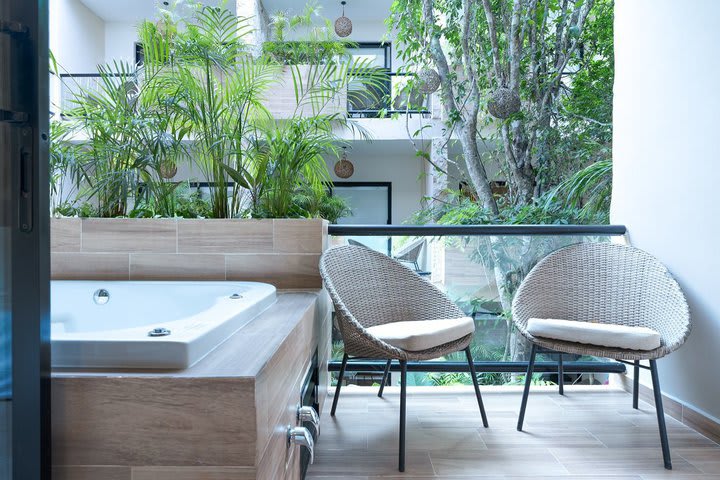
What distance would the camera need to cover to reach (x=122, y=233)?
2.46 metres

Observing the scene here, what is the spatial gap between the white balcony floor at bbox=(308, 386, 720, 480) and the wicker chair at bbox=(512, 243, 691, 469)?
0.59ft

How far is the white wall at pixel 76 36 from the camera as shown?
25.5 ft

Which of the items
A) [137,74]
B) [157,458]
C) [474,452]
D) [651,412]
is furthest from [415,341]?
[137,74]

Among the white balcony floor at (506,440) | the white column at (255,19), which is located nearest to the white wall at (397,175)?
the white column at (255,19)

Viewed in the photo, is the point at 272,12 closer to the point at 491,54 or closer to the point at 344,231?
the point at 491,54

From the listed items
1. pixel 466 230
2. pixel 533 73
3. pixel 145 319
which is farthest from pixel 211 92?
pixel 533 73

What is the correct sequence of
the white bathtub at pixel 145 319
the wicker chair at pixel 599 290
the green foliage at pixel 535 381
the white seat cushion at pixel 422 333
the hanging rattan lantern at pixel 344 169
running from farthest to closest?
the hanging rattan lantern at pixel 344 169 < the green foliage at pixel 535 381 < the wicker chair at pixel 599 290 < the white seat cushion at pixel 422 333 < the white bathtub at pixel 145 319

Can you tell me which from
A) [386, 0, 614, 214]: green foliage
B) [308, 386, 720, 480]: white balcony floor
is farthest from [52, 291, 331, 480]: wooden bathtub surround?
[386, 0, 614, 214]: green foliage

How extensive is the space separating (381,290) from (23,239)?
178 centimetres

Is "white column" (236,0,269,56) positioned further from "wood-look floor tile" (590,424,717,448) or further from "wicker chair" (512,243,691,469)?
"wood-look floor tile" (590,424,717,448)

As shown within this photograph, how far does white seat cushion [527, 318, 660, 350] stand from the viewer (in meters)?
2.01

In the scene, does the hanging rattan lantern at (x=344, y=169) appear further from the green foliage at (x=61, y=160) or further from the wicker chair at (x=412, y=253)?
the green foliage at (x=61, y=160)

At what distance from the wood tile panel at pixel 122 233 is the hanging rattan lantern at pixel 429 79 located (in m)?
3.87

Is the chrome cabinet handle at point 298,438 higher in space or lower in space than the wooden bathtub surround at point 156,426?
lower
